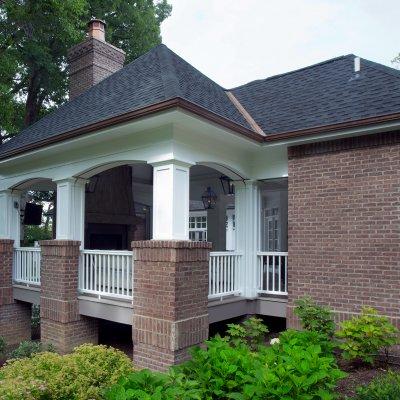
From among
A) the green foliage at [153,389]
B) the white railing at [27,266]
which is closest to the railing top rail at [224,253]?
the green foliage at [153,389]

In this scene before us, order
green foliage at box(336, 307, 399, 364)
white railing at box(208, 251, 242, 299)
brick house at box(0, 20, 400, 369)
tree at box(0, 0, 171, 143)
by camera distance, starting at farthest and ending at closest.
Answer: tree at box(0, 0, 171, 143) → white railing at box(208, 251, 242, 299) → brick house at box(0, 20, 400, 369) → green foliage at box(336, 307, 399, 364)

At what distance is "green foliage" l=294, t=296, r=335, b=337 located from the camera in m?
6.34

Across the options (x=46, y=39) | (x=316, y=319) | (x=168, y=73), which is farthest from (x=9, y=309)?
(x=46, y=39)

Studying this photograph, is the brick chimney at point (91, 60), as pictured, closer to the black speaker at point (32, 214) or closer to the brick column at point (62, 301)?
the black speaker at point (32, 214)

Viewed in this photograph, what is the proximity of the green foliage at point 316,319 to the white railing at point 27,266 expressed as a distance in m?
6.18

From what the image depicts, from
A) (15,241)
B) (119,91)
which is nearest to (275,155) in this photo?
(119,91)

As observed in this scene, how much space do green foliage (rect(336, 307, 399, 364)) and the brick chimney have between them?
381 inches

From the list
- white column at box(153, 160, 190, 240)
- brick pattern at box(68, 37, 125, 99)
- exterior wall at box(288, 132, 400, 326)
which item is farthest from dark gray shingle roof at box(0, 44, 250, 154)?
brick pattern at box(68, 37, 125, 99)

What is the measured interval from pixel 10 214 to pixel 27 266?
60.9 inches

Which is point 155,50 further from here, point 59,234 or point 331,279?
point 331,279

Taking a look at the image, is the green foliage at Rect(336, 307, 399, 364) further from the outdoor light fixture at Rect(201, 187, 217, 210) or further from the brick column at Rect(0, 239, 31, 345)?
the brick column at Rect(0, 239, 31, 345)

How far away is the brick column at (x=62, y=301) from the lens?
8.18 m

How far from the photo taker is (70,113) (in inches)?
392

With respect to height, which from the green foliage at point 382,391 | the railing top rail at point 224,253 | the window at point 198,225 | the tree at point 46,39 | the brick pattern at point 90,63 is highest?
the tree at point 46,39
